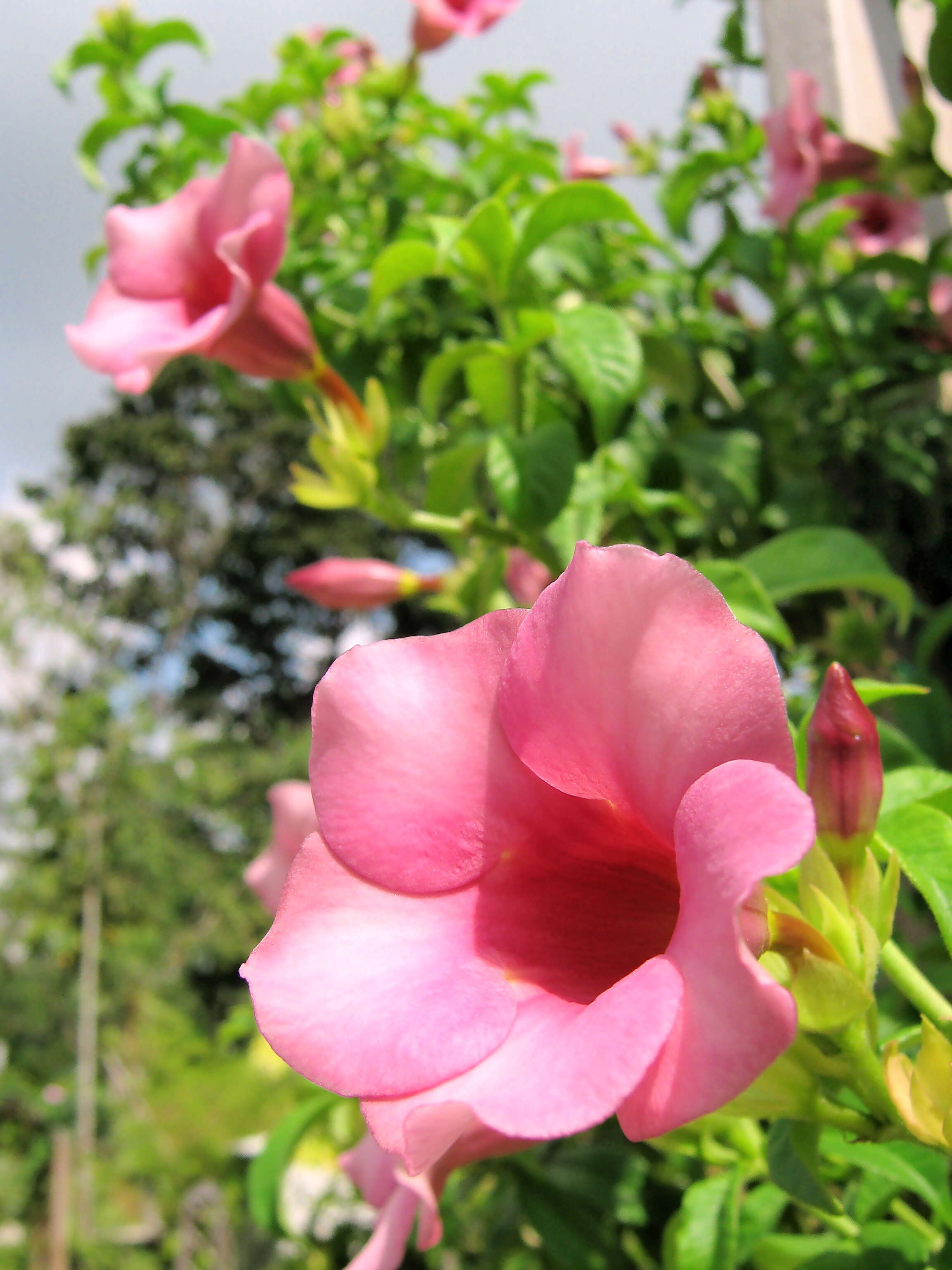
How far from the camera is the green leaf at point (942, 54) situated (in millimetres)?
785

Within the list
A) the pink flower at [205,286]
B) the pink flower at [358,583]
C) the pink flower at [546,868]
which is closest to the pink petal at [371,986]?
the pink flower at [546,868]

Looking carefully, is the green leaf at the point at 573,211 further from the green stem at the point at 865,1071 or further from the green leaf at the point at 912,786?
Result: the green stem at the point at 865,1071

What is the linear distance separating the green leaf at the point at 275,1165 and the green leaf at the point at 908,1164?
24.8 inches

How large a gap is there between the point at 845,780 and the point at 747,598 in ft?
0.89

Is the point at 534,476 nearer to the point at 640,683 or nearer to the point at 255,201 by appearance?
the point at 255,201

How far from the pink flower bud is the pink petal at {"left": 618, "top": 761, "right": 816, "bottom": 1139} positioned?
4.6 inches

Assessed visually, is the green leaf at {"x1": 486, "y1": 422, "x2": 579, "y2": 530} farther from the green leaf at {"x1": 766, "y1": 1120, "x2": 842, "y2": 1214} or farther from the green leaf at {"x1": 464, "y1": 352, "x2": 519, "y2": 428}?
the green leaf at {"x1": 766, "y1": 1120, "x2": 842, "y2": 1214}

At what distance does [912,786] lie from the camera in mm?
529

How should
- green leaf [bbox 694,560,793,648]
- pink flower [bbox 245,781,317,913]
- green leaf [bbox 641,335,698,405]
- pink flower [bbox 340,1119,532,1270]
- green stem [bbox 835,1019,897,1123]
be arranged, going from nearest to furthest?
green stem [bbox 835,1019,897,1123]
pink flower [bbox 340,1119,532,1270]
green leaf [bbox 694,560,793,648]
pink flower [bbox 245,781,317,913]
green leaf [bbox 641,335,698,405]

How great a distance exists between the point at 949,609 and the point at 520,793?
72cm

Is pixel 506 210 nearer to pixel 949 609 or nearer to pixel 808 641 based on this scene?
pixel 949 609

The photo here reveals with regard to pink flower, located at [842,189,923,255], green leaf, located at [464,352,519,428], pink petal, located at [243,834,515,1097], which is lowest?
pink flower, located at [842,189,923,255]

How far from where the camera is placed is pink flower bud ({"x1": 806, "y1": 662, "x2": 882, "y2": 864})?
415 mm

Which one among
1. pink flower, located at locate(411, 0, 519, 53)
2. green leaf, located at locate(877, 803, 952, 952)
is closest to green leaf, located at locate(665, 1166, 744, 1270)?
green leaf, located at locate(877, 803, 952, 952)
